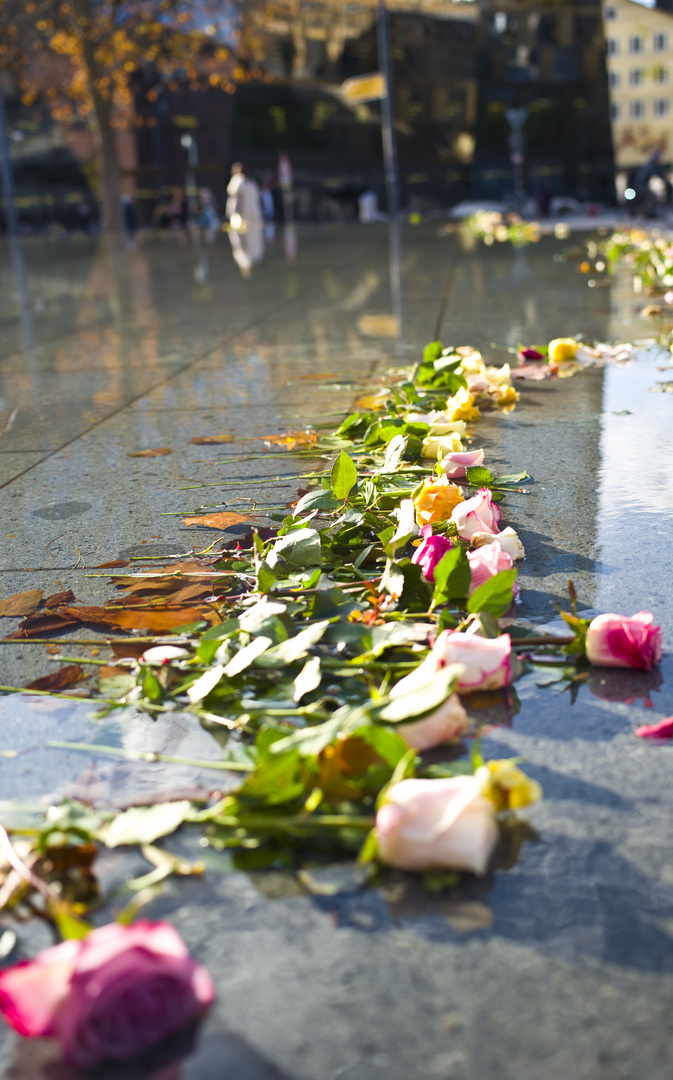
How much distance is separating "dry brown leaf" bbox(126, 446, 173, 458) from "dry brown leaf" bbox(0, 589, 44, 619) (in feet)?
4.57

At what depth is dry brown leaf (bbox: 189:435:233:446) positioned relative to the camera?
3.82m

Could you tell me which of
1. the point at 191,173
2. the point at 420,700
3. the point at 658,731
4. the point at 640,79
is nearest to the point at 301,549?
the point at 420,700

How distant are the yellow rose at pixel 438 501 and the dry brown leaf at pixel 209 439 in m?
1.71

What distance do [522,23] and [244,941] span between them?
43.0 meters

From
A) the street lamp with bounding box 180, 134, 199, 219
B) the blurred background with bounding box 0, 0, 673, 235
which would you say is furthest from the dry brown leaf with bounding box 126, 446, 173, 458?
the street lamp with bounding box 180, 134, 199, 219

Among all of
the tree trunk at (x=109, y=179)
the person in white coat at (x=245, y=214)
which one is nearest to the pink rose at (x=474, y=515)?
the person in white coat at (x=245, y=214)

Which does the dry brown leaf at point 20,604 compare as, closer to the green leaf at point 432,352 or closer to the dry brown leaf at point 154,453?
the dry brown leaf at point 154,453

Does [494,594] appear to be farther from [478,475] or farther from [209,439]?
[209,439]

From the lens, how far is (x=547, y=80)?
3888 centimetres

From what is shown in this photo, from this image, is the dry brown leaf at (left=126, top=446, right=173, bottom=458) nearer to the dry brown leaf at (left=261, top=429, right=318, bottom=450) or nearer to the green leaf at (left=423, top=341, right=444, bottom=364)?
the dry brown leaf at (left=261, top=429, right=318, bottom=450)

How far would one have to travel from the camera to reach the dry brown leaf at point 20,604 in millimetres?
2203

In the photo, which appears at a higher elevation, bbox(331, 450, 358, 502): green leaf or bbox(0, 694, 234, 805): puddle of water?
bbox(331, 450, 358, 502): green leaf

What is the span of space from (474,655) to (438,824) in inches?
17.9

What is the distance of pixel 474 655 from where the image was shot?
159 centimetres
